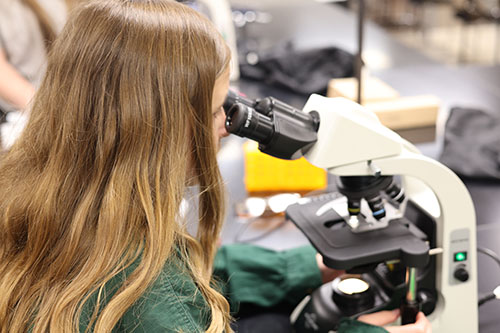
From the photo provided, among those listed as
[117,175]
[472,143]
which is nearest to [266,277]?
[117,175]

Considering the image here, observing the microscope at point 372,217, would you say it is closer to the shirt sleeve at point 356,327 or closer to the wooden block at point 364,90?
the shirt sleeve at point 356,327

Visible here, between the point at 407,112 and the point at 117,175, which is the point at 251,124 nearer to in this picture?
the point at 117,175

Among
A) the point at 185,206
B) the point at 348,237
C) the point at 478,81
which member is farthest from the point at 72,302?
the point at 478,81

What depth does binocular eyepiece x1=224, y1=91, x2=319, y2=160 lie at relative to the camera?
2.75 feet

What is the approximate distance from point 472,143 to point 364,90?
1.49 ft

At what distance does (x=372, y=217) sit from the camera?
3.34 ft

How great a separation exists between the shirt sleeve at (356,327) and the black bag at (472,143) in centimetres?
84

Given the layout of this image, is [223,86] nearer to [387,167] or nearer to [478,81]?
[387,167]

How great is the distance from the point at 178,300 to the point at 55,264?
0.63 ft

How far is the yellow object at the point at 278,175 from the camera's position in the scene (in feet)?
5.21

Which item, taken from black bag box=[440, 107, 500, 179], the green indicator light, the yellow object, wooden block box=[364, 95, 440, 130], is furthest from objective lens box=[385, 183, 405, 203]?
wooden block box=[364, 95, 440, 130]

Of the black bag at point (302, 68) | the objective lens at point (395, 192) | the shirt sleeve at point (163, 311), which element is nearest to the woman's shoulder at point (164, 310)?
the shirt sleeve at point (163, 311)

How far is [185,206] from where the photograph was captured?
107cm

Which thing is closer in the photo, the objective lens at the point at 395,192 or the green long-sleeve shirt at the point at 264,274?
the objective lens at the point at 395,192
